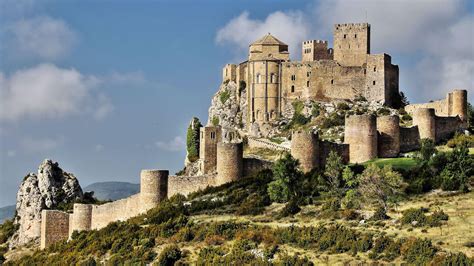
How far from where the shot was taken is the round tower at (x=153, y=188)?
188 feet

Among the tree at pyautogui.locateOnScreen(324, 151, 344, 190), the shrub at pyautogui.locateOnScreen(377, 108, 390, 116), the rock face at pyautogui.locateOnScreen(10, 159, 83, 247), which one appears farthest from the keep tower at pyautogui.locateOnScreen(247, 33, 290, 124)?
the tree at pyautogui.locateOnScreen(324, 151, 344, 190)

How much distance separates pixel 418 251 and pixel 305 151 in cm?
1577

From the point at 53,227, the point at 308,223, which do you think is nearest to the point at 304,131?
the point at 308,223

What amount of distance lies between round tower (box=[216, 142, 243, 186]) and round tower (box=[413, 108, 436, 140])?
12165mm

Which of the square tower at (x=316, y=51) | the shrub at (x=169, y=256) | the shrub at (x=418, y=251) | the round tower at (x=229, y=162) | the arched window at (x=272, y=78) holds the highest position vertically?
the square tower at (x=316, y=51)

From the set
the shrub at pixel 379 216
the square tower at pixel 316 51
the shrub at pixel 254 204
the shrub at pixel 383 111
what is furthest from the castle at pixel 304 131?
the shrub at pixel 379 216

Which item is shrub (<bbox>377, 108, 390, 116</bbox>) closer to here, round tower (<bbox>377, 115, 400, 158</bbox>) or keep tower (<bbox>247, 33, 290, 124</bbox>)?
keep tower (<bbox>247, 33, 290, 124</bbox>)

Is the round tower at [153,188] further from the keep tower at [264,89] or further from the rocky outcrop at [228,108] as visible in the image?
the rocky outcrop at [228,108]

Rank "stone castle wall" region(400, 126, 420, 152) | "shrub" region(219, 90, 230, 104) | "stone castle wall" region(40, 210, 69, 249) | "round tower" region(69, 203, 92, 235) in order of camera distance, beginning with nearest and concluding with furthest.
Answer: "stone castle wall" region(400, 126, 420, 152), "round tower" region(69, 203, 92, 235), "stone castle wall" region(40, 210, 69, 249), "shrub" region(219, 90, 230, 104)

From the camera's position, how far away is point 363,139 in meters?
57.4

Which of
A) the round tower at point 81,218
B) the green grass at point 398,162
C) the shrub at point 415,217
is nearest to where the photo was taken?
the shrub at point 415,217

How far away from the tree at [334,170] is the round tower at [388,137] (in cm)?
490

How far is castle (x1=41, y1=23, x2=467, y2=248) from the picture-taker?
56781 mm

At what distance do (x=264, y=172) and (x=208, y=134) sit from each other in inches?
233
